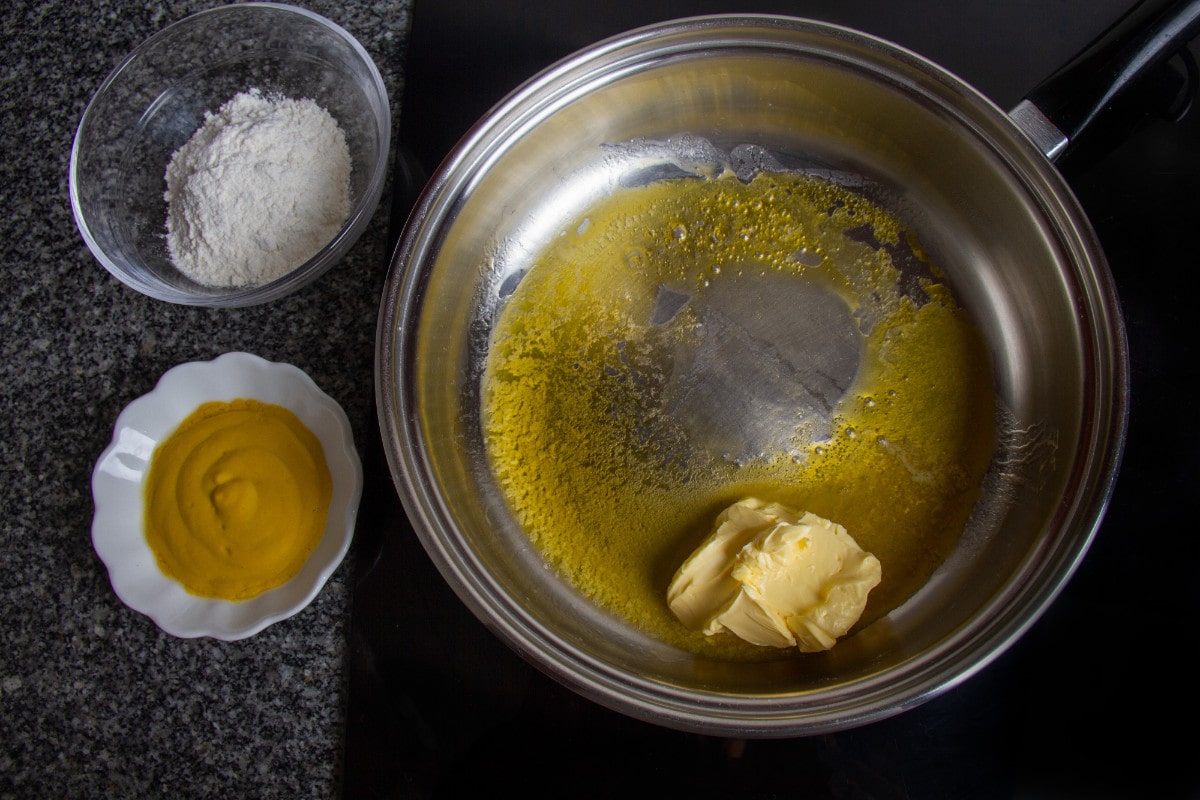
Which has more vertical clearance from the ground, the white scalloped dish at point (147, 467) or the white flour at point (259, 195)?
the white flour at point (259, 195)

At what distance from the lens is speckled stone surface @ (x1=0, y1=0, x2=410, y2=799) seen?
0.94m

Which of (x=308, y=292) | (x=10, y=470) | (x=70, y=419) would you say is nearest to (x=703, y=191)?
(x=308, y=292)

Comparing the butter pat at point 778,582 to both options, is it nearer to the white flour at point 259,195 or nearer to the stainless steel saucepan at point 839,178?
the stainless steel saucepan at point 839,178

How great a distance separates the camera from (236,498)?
2.84ft

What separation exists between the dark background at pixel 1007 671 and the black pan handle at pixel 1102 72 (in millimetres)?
145

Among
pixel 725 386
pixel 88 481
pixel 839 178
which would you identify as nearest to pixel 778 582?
pixel 725 386

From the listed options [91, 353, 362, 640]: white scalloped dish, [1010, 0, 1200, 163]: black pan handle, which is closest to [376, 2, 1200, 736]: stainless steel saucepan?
[1010, 0, 1200, 163]: black pan handle

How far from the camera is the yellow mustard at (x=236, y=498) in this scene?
879mm

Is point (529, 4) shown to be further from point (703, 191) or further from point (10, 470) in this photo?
point (10, 470)

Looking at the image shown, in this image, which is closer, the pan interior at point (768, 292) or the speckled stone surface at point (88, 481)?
the pan interior at point (768, 292)

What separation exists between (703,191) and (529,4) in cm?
35

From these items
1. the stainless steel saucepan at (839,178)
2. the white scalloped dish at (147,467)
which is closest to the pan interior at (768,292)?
the stainless steel saucepan at (839,178)

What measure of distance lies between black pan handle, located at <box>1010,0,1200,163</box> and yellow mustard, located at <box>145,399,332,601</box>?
0.94 m

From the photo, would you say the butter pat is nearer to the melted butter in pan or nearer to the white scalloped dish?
the melted butter in pan
